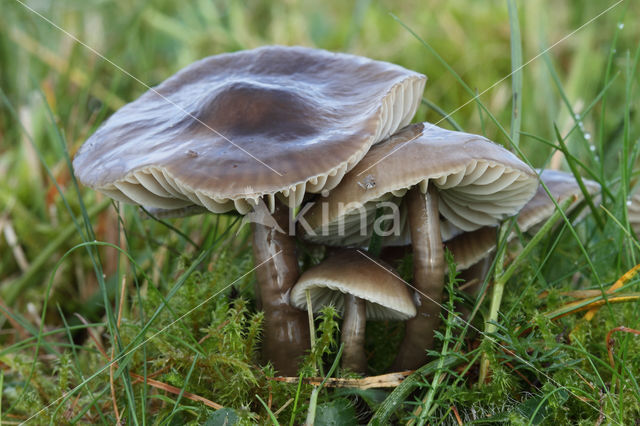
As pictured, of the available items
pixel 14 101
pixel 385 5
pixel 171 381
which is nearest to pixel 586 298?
pixel 171 381

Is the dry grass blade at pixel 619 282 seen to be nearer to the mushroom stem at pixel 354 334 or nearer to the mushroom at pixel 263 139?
the mushroom stem at pixel 354 334

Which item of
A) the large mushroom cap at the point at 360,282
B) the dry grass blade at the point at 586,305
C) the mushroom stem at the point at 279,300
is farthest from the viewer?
the mushroom stem at the point at 279,300

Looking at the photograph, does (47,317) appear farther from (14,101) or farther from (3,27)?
(3,27)

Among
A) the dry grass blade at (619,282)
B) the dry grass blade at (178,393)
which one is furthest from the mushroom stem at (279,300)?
the dry grass blade at (619,282)

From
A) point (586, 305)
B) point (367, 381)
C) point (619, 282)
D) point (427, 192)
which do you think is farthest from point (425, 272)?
point (619, 282)

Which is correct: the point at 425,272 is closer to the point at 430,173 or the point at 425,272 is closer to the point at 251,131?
the point at 430,173
